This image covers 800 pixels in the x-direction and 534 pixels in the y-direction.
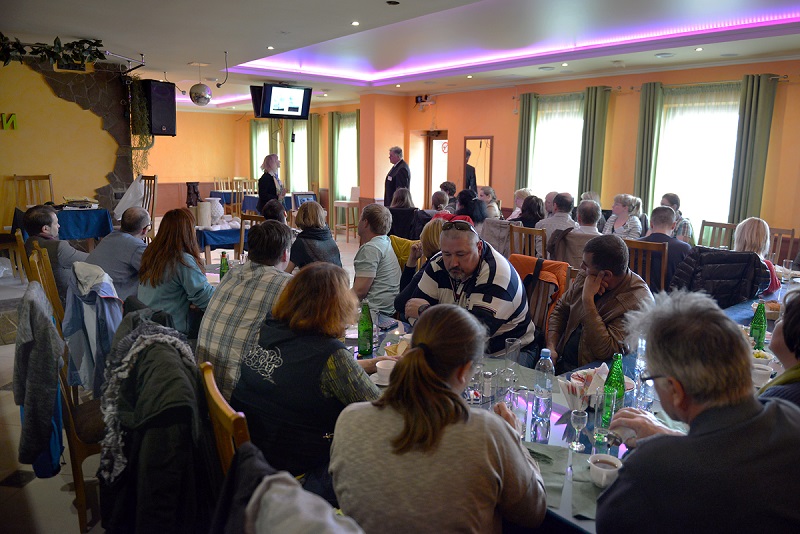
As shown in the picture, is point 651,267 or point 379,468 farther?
point 651,267

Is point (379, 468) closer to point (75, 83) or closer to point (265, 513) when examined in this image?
point (265, 513)

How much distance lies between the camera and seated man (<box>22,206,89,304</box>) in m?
3.94

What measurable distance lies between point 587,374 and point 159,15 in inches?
183

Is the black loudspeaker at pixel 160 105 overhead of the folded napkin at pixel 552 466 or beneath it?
overhead

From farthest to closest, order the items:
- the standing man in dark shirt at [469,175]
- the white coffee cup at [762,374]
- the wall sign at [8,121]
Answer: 1. the standing man in dark shirt at [469,175]
2. the wall sign at [8,121]
3. the white coffee cup at [762,374]

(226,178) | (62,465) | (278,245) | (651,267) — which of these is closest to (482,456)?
(278,245)

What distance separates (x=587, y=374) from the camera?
2.22 m

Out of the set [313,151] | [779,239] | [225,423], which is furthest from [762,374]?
[313,151]

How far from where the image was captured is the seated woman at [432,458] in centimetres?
126

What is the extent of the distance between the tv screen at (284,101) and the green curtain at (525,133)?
3321mm

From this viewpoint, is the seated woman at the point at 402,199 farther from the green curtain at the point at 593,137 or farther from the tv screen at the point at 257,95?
the tv screen at the point at 257,95

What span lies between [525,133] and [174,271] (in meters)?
7.01

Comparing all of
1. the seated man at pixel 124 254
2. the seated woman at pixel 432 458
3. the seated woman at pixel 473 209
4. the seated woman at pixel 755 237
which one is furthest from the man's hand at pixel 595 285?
the seated woman at pixel 473 209

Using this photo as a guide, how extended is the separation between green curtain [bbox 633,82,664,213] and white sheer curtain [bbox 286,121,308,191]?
793cm
